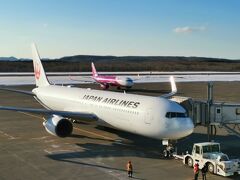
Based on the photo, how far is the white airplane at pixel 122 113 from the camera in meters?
20.9

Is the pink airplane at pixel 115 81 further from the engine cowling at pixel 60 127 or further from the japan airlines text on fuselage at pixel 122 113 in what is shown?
the engine cowling at pixel 60 127

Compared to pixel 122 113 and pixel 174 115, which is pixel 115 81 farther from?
pixel 174 115

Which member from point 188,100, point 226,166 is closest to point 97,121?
point 188,100

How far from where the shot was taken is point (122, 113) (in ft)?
78.3

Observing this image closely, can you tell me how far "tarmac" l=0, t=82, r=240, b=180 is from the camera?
60.0ft

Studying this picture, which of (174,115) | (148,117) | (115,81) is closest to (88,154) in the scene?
(148,117)

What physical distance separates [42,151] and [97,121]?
5.24 m

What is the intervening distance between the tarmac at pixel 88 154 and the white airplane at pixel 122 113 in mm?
1300

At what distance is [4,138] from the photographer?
88.2 feet

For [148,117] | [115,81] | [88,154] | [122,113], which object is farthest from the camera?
[115,81]

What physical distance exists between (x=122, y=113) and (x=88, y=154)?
11.5 ft

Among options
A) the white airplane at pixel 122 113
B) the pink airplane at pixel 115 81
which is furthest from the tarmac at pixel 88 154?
the pink airplane at pixel 115 81

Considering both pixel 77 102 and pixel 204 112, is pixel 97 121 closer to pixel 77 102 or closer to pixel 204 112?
pixel 77 102

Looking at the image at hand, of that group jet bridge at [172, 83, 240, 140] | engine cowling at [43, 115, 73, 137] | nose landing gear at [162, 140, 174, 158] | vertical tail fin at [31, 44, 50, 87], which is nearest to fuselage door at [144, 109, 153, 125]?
nose landing gear at [162, 140, 174, 158]
